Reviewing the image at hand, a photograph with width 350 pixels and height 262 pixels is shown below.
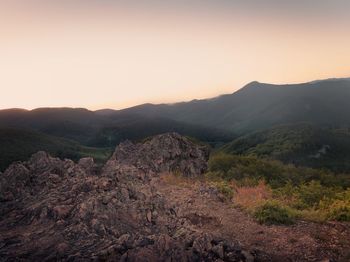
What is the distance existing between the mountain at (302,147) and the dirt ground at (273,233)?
72.3 meters

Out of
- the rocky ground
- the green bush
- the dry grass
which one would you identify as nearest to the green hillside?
the dry grass

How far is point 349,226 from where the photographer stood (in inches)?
484

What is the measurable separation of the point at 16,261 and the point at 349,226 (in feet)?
31.5

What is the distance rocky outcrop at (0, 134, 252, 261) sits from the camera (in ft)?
31.8

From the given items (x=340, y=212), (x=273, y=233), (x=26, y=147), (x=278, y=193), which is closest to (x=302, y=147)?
(x=278, y=193)

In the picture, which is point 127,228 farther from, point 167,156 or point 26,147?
point 26,147

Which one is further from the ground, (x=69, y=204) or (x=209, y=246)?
(x=69, y=204)

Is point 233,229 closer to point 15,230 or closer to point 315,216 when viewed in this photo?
point 315,216

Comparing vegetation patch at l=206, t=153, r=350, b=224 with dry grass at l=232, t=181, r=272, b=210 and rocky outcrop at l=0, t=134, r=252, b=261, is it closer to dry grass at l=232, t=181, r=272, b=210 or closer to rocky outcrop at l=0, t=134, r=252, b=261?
dry grass at l=232, t=181, r=272, b=210

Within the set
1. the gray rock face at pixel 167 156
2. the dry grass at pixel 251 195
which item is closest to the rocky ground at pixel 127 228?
the dry grass at pixel 251 195

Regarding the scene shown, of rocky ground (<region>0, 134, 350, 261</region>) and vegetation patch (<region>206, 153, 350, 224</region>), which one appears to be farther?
vegetation patch (<region>206, 153, 350, 224</region>)

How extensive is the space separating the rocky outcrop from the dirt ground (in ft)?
3.16

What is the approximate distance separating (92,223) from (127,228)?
3.23ft

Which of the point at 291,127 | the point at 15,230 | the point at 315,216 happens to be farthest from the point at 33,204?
the point at 291,127
